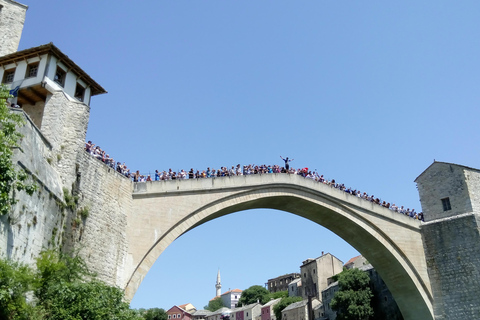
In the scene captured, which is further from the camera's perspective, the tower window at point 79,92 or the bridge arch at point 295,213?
the bridge arch at point 295,213

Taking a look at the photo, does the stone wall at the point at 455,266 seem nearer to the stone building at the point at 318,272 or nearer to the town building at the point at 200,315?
the stone building at the point at 318,272

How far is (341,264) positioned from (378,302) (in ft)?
69.6

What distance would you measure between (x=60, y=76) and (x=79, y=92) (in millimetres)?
1123

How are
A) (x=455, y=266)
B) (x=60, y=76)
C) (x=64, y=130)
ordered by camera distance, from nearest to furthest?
(x=64, y=130) < (x=60, y=76) < (x=455, y=266)

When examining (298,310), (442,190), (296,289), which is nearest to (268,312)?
(296,289)

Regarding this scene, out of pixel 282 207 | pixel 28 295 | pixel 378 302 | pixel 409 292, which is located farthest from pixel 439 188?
pixel 28 295

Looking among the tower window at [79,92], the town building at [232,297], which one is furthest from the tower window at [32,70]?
the town building at [232,297]

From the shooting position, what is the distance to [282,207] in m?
23.5

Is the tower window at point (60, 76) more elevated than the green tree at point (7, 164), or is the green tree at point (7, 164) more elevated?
the tower window at point (60, 76)

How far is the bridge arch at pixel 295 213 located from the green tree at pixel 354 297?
38.9 feet

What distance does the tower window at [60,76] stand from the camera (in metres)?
16.6

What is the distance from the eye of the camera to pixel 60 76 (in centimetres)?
1684

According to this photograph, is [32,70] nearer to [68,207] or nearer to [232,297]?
[68,207]

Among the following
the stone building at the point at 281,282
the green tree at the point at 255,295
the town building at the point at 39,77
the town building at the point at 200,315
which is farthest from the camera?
the town building at the point at 200,315
